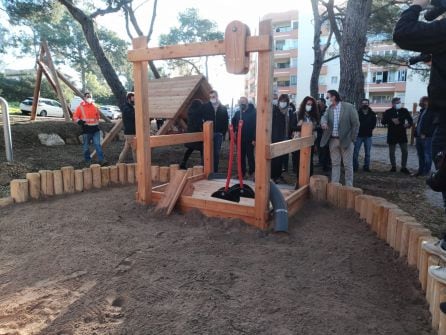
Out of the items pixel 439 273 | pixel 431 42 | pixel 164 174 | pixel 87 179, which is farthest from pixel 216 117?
pixel 439 273

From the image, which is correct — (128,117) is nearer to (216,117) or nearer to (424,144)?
(216,117)

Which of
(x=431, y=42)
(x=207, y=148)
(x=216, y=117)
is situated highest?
(x=431, y=42)

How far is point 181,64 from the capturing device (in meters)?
38.8

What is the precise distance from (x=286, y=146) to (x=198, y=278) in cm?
201

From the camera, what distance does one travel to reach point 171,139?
5.02 m

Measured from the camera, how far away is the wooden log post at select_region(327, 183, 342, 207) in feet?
15.0

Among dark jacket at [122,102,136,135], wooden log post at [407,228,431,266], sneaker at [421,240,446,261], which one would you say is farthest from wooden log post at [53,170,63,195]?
sneaker at [421,240,446,261]

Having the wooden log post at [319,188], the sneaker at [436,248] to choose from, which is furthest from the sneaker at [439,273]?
the wooden log post at [319,188]

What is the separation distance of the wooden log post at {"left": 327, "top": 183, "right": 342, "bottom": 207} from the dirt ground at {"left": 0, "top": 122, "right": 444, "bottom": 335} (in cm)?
21

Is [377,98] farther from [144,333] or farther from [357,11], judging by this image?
[144,333]

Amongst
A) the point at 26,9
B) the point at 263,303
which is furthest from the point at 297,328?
the point at 26,9

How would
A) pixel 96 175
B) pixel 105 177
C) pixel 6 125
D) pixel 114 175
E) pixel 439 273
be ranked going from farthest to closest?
pixel 6 125
pixel 114 175
pixel 105 177
pixel 96 175
pixel 439 273

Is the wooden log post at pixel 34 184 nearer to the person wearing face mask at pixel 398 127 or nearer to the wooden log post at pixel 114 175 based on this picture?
the wooden log post at pixel 114 175

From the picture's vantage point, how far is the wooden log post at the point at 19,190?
15.6 feet
